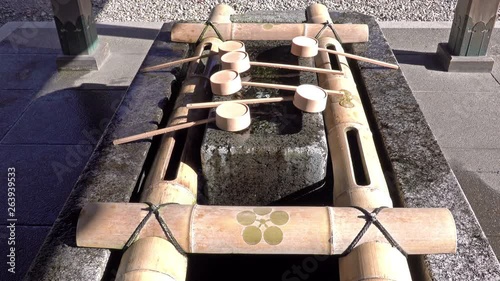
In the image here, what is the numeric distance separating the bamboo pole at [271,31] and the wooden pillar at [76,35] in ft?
7.04

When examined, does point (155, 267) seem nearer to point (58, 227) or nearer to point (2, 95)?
point (58, 227)

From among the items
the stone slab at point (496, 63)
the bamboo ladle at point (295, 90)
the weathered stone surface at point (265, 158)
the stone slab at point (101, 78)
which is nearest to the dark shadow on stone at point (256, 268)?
the weathered stone surface at point (265, 158)

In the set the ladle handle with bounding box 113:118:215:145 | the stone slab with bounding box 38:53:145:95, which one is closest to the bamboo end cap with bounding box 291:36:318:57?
the ladle handle with bounding box 113:118:215:145

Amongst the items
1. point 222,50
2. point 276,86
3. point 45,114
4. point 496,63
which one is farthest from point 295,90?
point 496,63

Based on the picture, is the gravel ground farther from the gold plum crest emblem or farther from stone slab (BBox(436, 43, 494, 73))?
the gold plum crest emblem

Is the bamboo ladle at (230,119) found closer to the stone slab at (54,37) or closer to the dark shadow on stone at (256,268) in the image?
the dark shadow on stone at (256,268)

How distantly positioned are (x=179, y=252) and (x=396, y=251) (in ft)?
2.90

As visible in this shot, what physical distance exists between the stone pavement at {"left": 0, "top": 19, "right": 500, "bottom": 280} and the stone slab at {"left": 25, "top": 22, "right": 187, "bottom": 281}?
1003 mm

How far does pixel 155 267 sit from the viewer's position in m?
1.80

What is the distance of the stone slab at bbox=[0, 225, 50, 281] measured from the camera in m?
2.79

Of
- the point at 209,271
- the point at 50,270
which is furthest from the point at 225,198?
the point at 50,270

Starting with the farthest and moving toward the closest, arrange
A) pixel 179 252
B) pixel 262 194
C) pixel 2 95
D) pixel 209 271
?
1. pixel 2 95
2. pixel 209 271
3. pixel 262 194
4. pixel 179 252

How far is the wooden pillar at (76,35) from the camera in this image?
16.6 feet

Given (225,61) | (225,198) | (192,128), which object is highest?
(225,61)
